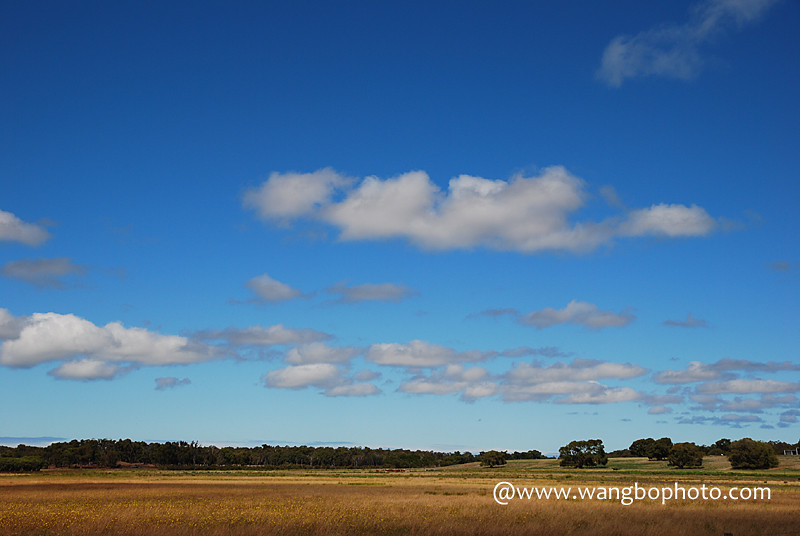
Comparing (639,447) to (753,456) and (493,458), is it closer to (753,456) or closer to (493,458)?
(493,458)

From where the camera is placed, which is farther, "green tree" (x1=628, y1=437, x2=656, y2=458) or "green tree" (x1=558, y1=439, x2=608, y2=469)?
"green tree" (x1=628, y1=437, x2=656, y2=458)

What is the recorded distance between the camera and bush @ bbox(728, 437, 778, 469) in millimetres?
113312

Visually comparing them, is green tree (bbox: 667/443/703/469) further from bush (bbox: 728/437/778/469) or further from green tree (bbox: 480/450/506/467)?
green tree (bbox: 480/450/506/467)

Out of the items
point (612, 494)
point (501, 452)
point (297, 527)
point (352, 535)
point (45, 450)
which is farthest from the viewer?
point (45, 450)

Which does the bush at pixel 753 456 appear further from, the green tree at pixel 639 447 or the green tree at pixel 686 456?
the green tree at pixel 639 447

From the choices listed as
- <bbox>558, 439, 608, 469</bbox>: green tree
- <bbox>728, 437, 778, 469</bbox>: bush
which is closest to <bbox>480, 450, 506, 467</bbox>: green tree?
<bbox>558, 439, 608, 469</bbox>: green tree

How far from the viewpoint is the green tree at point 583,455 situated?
456 ft

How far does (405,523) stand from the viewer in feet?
97.3

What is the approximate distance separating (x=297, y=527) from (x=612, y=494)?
3091 cm

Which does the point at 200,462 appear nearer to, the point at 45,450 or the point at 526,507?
the point at 45,450

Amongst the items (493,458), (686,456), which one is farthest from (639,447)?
(686,456)

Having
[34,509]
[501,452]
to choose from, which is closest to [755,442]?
[501,452]

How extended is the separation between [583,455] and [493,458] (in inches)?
1255

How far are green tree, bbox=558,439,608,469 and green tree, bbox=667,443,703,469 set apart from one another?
15853 mm
